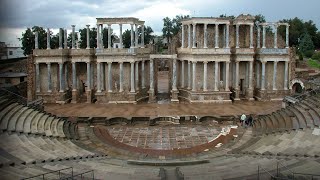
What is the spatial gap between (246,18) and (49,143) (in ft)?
102

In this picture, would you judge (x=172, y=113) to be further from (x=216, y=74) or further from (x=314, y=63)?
(x=314, y=63)

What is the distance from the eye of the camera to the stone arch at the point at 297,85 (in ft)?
152

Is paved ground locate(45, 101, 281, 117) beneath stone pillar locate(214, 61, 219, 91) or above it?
beneath

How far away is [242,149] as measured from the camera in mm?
25688

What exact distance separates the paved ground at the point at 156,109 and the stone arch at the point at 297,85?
4140mm

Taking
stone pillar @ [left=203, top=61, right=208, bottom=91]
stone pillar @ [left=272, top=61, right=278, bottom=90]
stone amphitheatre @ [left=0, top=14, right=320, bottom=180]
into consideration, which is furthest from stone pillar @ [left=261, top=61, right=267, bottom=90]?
stone pillar @ [left=203, top=61, right=208, bottom=91]

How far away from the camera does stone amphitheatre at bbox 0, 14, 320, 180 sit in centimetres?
1947

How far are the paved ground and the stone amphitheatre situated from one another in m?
0.11

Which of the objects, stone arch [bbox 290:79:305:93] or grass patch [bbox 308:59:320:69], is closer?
stone arch [bbox 290:79:305:93]

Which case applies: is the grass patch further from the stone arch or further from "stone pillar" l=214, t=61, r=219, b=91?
"stone pillar" l=214, t=61, r=219, b=91

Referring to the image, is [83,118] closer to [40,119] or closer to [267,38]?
[40,119]

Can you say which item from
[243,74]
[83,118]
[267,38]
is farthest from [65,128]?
[267,38]

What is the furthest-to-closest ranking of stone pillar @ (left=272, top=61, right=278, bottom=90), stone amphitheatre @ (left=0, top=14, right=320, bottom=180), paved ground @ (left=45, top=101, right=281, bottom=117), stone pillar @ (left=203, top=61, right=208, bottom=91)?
stone pillar @ (left=272, top=61, right=278, bottom=90) < stone pillar @ (left=203, top=61, right=208, bottom=91) < paved ground @ (left=45, top=101, right=281, bottom=117) < stone amphitheatre @ (left=0, top=14, right=320, bottom=180)

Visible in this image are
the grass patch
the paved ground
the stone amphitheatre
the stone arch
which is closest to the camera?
the stone amphitheatre
